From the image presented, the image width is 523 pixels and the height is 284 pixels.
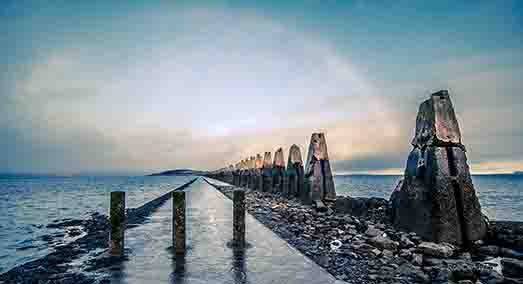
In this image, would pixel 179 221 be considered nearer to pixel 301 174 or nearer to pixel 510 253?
pixel 510 253

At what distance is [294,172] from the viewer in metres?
21.0

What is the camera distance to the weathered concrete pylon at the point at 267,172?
93.0 ft

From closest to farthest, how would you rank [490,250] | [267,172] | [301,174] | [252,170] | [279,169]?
[490,250] < [301,174] < [279,169] < [267,172] < [252,170]

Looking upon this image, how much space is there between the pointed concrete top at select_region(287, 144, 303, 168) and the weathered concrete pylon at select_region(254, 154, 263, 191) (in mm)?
10469

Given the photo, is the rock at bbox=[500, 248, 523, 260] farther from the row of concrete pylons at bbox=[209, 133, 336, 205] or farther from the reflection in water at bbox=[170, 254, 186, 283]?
the row of concrete pylons at bbox=[209, 133, 336, 205]

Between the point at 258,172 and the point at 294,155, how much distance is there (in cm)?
1279

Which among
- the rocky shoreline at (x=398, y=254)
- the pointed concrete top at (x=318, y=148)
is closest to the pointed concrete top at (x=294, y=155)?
the pointed concrete top at (x=318, y=148)

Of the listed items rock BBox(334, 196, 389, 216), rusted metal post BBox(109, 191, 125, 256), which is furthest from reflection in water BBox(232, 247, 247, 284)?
rock BBox(334, 196, 389, 216)

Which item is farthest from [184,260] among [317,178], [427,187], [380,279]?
[317,178]

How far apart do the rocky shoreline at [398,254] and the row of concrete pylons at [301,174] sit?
5.96m

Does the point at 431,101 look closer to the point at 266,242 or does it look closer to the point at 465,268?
the point at 465,268

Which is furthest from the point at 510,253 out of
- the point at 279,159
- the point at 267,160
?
the point at 267,160

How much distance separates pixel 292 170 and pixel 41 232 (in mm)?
13351

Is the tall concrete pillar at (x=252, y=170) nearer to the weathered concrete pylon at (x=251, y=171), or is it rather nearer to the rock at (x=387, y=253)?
the weathered concrete pylon at (x=251, y=171)
